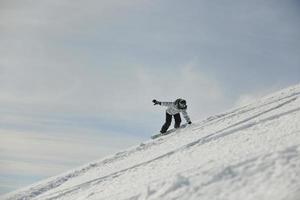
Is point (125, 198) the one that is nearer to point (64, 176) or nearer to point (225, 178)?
point (225, 178)

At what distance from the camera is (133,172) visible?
12930mm

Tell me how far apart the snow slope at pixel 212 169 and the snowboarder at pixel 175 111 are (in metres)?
3.20

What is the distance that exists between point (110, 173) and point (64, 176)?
3.71 metres

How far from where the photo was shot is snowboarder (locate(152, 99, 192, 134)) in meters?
20.3

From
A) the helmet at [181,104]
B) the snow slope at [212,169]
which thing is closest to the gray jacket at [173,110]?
the helmet at [181,104]

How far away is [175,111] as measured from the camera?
20.7m

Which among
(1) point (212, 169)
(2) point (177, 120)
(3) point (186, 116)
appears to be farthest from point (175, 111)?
(1) point (212, 169)

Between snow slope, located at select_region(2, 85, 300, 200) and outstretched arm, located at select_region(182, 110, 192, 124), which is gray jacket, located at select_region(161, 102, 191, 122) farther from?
snow slope, located at select_region(2, 85, 300, 200)

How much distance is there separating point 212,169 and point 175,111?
1120 cm

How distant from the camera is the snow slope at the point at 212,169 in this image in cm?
830

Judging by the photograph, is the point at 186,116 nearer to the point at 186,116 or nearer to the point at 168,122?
the point at 186,116

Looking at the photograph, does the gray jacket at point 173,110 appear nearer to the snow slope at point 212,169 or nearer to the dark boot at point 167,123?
the dark boot at point 167,123

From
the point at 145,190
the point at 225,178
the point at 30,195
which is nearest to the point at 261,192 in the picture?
the point at 225,178

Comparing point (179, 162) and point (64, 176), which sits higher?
point (64, 176)
